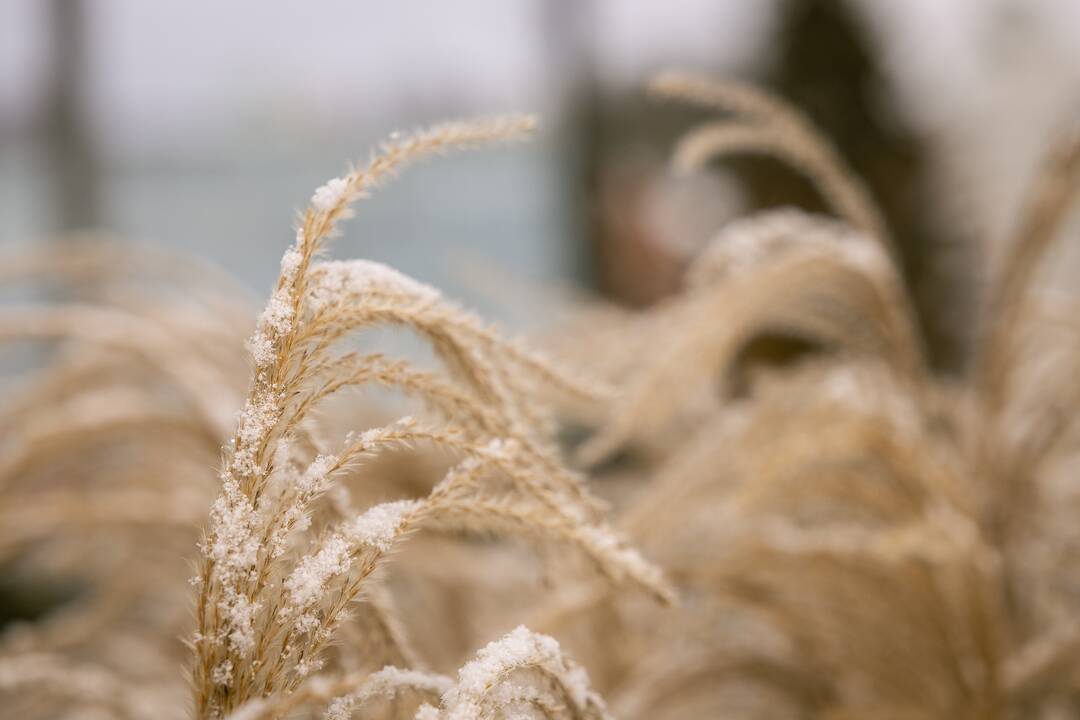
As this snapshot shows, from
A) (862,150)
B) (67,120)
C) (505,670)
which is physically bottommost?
(505,670)

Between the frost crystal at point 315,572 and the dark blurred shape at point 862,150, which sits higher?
the dark blurred shape at point 862,150

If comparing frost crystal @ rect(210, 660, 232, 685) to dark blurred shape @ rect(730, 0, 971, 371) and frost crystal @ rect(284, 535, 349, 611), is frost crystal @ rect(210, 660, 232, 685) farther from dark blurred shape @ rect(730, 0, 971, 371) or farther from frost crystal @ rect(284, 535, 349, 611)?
dark blurred shape @ rect(730, 0, 971, 371)

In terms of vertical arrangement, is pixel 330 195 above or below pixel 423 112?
below

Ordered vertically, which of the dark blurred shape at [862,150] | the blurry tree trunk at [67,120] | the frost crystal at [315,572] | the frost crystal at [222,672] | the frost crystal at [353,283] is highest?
the blurry tree trunk at [67,120]

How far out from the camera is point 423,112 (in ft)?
8.36

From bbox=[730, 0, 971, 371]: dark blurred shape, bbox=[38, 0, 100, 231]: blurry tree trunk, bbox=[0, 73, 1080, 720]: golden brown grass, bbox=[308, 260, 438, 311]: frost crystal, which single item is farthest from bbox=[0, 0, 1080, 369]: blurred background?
bbox=[308, 260, 438, 311]: frost crystal

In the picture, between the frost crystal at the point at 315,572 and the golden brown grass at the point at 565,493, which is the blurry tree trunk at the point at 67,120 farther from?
the frost crystal at the point at 315,572

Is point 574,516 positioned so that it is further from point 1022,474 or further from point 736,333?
point 1022,474

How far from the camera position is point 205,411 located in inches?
20.3

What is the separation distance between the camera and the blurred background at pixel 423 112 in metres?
2.08

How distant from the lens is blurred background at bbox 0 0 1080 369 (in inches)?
81.7

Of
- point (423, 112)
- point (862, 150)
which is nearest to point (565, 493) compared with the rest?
point (862, 150)

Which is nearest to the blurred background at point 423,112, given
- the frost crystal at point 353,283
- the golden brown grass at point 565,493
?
the golden brown grass at point 565,493

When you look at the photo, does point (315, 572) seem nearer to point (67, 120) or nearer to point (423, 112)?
point (67, 120)
